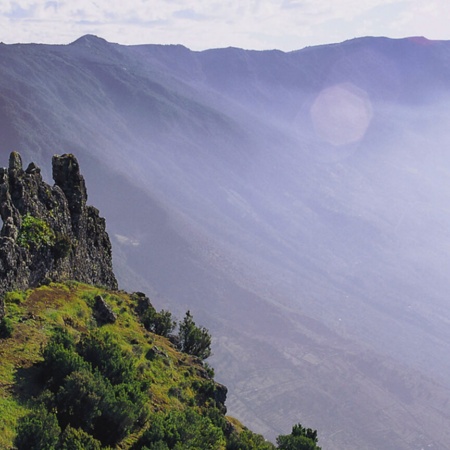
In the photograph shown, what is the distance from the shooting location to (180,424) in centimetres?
2566

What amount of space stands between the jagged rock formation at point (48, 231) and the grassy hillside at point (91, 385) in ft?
5.49

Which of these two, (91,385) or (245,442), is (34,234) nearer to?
(91,385)

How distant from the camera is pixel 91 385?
23.5 metres

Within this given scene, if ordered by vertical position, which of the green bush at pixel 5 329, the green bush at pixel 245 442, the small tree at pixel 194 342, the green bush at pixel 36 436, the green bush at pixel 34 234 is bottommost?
the green bush at pixel 36 436

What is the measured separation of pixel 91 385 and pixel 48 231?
57.0ft

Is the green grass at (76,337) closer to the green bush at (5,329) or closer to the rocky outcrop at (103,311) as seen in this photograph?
the green bush at (5,329)

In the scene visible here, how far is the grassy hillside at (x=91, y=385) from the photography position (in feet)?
74.8

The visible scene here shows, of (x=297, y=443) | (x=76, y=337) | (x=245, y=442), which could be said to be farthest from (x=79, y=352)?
(x=297, y=443)

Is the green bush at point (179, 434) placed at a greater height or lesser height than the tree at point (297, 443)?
lesser

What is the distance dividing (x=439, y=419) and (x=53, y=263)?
169959 mm

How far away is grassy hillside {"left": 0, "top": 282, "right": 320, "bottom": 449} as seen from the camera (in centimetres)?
2281

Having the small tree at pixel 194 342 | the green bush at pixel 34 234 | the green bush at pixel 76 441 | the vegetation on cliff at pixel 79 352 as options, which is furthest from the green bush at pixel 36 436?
the small tree at pixel 194 342

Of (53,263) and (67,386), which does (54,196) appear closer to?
(53,263)

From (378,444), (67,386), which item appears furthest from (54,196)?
(378,444)
